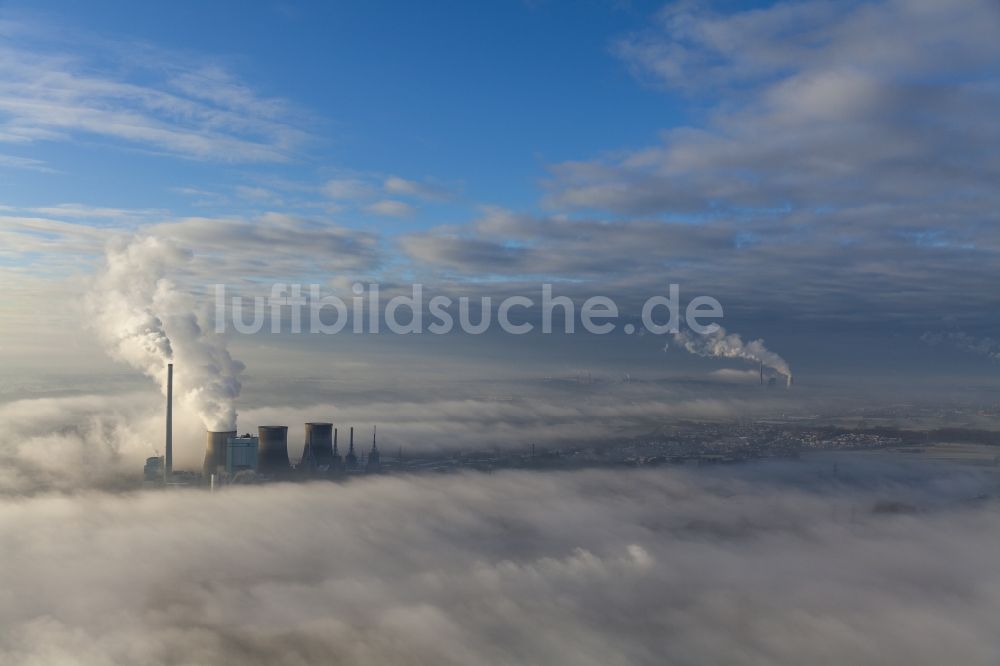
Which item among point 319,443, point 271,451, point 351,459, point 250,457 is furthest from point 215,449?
point 351,459

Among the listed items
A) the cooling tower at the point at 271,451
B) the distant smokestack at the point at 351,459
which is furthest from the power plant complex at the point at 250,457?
the distant smokestack at the point at 351,459

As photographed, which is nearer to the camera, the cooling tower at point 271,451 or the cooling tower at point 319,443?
the cooling tower at point 271,451

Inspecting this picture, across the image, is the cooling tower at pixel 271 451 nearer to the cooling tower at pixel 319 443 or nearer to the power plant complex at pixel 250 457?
the power plant complex at pixel 250 457

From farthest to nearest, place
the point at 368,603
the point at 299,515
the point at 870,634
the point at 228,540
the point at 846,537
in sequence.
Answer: the point at 846,537
the point at 299,515
the point at 228,540
the point at 368,603
the point at 870,634

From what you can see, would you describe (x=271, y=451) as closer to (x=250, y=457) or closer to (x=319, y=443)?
(x=250, y=457)

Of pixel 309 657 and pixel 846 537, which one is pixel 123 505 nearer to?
pixel 309 657

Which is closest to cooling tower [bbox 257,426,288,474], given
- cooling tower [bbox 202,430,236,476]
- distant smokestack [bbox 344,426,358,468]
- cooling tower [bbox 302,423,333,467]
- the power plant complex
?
the power plant complex

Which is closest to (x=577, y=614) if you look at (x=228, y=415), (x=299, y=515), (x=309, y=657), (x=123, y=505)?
(x=309, y=657)

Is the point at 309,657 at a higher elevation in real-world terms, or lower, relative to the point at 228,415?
lower
